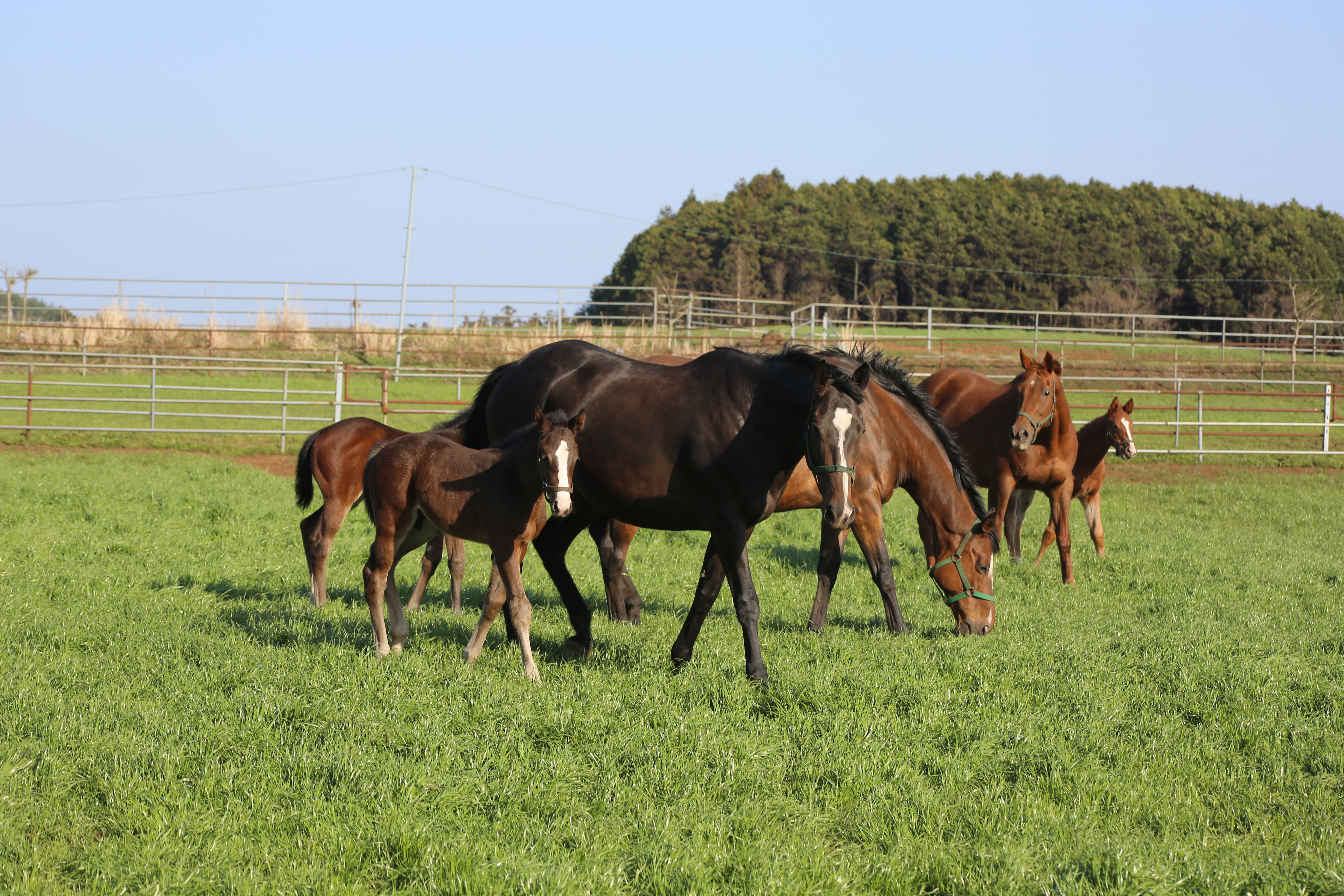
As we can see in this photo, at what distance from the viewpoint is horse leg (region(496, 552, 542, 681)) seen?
17.6ft

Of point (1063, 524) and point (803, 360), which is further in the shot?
point (1063, 524)

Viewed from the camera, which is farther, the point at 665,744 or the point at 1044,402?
the point at 1044,402

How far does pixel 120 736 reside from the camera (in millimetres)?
4055

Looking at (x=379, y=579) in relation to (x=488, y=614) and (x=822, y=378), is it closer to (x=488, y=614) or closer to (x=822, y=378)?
(x=488, y=614)

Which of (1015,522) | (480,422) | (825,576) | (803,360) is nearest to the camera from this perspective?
(803,360)

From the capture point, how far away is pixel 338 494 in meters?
7.57

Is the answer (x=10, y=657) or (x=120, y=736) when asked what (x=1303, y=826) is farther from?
(x=10, y=657)

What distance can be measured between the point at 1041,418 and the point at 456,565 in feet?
18.1

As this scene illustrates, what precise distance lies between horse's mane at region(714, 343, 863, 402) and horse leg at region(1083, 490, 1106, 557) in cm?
561

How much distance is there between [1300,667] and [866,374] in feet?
10.3

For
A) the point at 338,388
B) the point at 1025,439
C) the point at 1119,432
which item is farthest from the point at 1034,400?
the point at 338,388

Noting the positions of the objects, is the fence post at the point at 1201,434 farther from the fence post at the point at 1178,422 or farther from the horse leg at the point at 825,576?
the horse leg at the point at 825,576

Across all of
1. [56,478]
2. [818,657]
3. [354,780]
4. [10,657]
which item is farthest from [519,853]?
[56,478]

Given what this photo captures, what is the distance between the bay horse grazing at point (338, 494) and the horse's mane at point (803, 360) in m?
2.90
